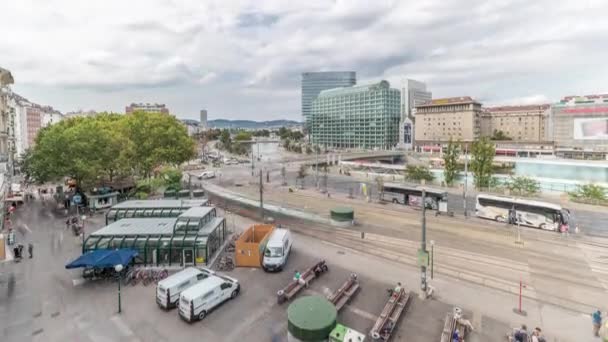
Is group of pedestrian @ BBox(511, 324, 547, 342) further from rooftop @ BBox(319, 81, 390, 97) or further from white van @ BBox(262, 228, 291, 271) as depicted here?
rooftop @ BBox(319, 81, 390, 97)

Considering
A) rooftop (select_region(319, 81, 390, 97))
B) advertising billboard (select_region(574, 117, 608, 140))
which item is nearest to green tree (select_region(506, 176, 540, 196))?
advertising billboard (select_region(574, 117, 608, 140))

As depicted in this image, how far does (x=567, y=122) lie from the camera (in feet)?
357

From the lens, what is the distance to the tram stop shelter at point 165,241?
22789mm

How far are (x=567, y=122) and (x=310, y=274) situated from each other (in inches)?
4982

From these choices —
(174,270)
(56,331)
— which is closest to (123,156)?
(174,270)

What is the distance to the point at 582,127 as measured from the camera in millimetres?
102375

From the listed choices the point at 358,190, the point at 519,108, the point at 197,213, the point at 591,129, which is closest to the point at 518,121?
the point at 519,108

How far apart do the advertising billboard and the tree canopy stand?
117075 millimetres

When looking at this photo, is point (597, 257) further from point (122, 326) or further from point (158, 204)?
point (158, 204)

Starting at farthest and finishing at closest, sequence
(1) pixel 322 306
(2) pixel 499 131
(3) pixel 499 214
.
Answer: (2) pixel 499 131 < (3) pixel 499 214 < (1) pixel 322 306

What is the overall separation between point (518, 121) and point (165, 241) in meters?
180

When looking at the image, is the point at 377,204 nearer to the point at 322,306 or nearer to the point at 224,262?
the point at 224,262

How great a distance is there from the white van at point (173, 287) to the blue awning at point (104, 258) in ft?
15.1

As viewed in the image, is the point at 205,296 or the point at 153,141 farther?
the point at 153,141
